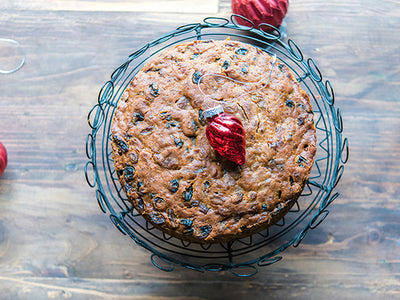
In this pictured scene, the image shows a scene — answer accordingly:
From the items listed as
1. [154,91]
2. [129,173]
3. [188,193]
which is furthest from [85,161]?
[188,193]

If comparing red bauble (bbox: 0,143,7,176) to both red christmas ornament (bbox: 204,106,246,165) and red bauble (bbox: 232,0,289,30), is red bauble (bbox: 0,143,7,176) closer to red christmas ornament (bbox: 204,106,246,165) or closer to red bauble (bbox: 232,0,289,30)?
red christmas ornament (bbox: 204,106,246,165)

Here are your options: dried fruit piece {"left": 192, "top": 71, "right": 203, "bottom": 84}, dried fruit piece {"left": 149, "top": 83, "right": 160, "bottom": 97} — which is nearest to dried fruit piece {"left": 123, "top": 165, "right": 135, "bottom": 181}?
dried fruit piece {"left": 149, "top": 83, "right": 160, "bottom": 97}

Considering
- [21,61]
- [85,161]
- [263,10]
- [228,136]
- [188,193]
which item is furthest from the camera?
[21,61]

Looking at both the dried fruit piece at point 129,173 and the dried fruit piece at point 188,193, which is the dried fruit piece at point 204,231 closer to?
the dried fruit piece at point 188,193

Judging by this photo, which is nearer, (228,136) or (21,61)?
(228,136)

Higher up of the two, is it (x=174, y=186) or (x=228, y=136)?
(x=228, y=136)

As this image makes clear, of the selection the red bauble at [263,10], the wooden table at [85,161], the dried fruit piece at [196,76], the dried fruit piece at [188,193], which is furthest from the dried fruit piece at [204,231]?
the red bauble at [263,10]

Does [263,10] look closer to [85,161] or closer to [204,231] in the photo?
[204,231]

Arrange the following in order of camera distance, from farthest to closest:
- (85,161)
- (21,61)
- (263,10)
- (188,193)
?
(21,61), (85,161), (263,10), (188,193)
